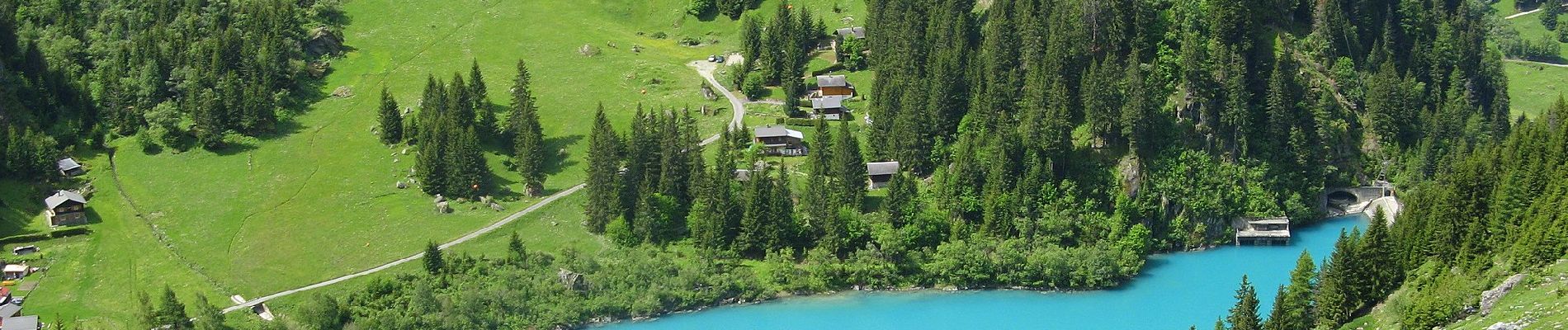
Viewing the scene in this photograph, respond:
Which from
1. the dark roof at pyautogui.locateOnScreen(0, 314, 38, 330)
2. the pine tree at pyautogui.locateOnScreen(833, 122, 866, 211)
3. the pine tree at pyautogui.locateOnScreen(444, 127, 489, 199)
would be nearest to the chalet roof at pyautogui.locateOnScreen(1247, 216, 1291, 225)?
the pine tree at pyautogui.locateOnScreen(833, 122, 866, 211)

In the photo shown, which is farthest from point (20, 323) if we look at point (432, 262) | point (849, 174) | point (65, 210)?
point (849, 174)

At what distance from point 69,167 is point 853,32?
7941 centimetres

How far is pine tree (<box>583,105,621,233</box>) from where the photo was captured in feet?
516

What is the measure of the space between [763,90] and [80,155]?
66.8 meters

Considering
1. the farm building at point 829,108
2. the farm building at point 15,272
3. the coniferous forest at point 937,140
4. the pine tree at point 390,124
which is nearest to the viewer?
the coniferous forest at point 937,140

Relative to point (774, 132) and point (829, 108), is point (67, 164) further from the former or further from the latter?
point (829, 108)

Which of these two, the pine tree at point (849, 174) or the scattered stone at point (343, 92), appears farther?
the scattered stone at point (343, 92)

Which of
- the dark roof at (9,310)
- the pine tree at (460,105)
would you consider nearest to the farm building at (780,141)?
the pine tree at (460,105)

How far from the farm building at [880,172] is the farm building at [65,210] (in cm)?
6970

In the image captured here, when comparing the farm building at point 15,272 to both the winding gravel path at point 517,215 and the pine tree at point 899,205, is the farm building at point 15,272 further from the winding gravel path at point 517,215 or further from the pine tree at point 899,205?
the pine tree at point 899,205

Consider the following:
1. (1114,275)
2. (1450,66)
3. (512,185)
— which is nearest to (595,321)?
(512,185)

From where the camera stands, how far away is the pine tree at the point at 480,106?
17250cm

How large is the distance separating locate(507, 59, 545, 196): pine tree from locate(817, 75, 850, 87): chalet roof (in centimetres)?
2849

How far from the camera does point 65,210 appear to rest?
159 meters
